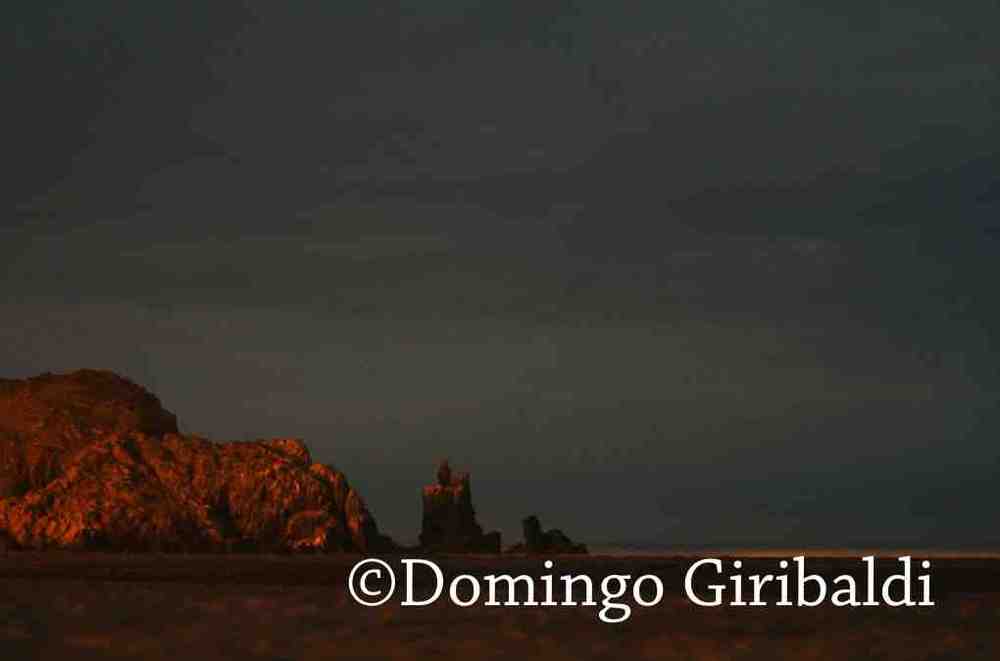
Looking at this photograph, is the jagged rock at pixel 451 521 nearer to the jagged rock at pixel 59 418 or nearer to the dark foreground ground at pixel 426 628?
the jagged rock at pixel 59 418

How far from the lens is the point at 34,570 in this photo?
1497 inches

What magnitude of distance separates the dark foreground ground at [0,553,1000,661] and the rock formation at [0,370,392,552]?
2439 centimetres

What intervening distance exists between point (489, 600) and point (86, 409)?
124 feet

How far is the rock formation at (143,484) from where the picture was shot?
54.3 meters

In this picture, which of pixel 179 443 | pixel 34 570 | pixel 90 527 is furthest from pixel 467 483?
pixel 34 570

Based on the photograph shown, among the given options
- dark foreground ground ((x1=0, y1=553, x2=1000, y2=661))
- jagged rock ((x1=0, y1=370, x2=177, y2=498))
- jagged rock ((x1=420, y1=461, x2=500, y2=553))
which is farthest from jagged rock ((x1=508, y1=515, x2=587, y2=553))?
dark foreground ground ((x1=0, y1=553, x2=1000, y2=661))

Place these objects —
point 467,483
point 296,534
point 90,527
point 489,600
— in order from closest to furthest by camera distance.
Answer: point 489,600 → point 90,527 → point 296,534 → point 467,483

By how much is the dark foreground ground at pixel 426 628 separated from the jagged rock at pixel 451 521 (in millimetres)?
31452

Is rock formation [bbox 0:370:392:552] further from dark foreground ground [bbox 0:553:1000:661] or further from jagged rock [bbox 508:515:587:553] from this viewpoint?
dark foreground ground [bbox 0:553:1000:661]

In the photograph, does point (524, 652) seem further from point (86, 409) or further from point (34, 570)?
point (86, 409)

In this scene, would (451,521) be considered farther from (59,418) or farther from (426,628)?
(426,628)

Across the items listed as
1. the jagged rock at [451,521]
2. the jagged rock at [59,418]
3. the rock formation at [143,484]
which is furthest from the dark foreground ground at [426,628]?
the jagged rock at [451,521]

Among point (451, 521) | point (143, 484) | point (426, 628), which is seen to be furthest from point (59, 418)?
point (426, 628)

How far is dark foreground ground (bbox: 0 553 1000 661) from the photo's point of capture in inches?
690
